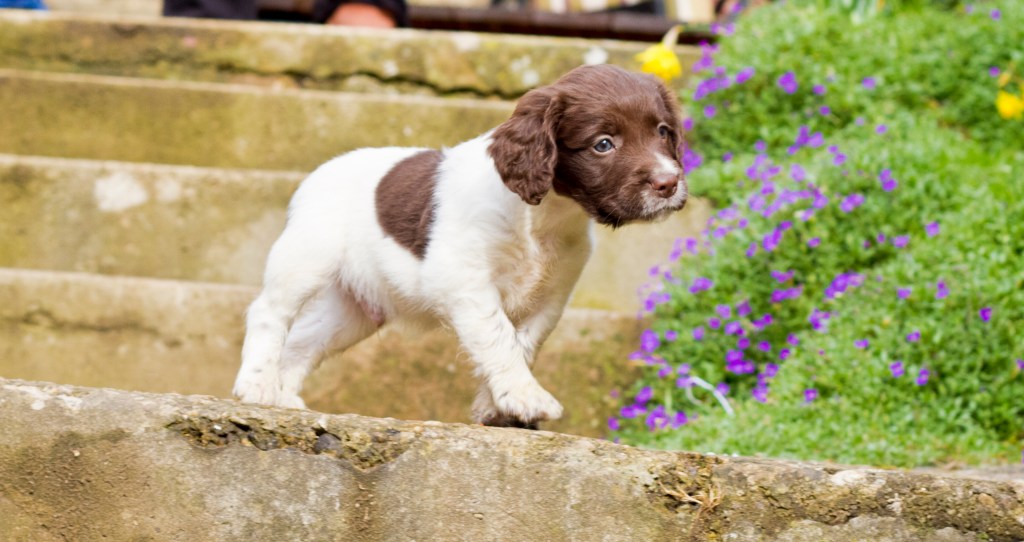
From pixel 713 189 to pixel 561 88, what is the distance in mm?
2265

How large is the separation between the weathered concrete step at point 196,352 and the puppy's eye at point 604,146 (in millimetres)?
1452

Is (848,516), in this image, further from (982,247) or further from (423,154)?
(982,247)

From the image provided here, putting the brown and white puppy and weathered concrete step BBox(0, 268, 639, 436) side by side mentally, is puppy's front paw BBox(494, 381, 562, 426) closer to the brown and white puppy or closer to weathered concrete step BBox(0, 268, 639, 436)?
the brown and white puppy

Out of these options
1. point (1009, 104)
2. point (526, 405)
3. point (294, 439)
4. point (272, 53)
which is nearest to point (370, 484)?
point (294, 439)

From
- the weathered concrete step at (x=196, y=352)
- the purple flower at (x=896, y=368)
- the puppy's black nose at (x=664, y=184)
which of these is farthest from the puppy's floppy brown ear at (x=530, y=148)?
the purple flower at (x=896, y=368)

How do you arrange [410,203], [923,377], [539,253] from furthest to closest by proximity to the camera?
1. [923,377]
2. [410,203]
3. [539,253]

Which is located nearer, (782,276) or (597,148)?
(597,148)

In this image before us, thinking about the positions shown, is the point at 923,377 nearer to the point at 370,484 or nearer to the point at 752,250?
the point at 752,250

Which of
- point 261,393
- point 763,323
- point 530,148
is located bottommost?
point 763,323

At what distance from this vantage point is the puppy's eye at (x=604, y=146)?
3.10 m

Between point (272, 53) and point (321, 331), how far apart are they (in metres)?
2.84

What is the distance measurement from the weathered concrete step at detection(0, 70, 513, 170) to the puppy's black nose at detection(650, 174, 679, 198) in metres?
2.71

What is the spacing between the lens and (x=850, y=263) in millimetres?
4762

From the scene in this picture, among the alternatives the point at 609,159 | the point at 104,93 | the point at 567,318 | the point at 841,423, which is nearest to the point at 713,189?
the point at 567,318
